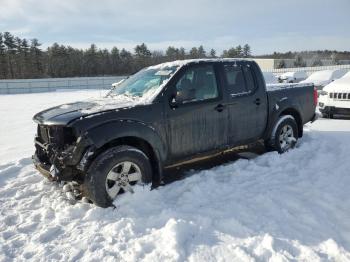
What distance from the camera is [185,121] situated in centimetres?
480

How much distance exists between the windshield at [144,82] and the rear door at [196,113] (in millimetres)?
255

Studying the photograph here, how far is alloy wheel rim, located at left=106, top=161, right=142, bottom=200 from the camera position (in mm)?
4202

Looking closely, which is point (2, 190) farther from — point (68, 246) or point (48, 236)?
point (68, 246)

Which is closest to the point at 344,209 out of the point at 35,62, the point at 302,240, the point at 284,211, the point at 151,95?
the point at 284,211

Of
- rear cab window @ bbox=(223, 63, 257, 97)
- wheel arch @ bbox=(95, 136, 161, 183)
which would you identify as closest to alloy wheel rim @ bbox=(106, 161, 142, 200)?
wheel arch @ bbox=(95, 136, 161, 183)

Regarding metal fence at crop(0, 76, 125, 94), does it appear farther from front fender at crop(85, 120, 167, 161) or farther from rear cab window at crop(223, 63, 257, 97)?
front fender at crop(85, 120, 167, 161)

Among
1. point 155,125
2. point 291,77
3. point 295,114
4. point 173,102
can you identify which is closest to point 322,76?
point 291,77

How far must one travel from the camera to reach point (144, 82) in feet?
17.1

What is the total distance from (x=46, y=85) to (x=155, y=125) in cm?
3564

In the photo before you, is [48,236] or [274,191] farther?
[274,191]

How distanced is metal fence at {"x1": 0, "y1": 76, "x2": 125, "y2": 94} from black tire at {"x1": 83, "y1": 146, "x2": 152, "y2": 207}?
3394 centimetres

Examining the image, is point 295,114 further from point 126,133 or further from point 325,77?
point 325,77

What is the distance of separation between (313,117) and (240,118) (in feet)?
8.23

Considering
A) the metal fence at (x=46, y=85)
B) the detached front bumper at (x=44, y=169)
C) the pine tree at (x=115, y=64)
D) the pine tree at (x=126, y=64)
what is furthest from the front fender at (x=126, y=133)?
the pine tree at (x=115, y=64)
